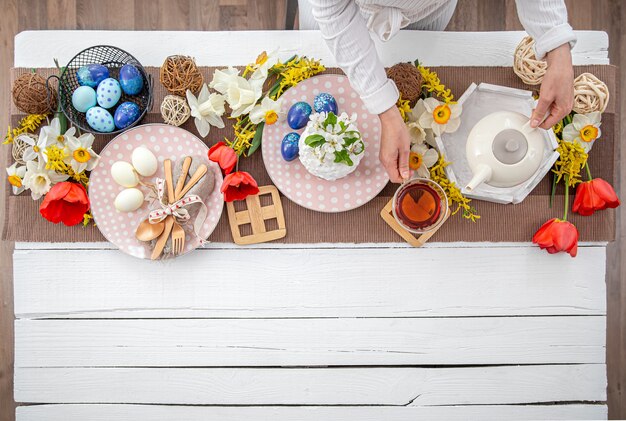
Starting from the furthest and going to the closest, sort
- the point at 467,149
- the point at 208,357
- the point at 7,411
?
1. the point at 7,411
2. the point at 208,357
3. the point at 467,149

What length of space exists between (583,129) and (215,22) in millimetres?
1119

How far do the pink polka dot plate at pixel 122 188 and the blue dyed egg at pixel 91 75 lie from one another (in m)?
0.12

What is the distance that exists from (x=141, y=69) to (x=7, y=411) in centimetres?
123

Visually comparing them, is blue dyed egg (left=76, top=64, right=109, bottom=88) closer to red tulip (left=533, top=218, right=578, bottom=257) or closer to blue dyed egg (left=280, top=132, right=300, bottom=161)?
blue dyed egg (left=280, top=132, right=300, bottom=161)

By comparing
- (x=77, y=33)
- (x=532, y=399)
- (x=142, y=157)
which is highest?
(x=77, y=33)

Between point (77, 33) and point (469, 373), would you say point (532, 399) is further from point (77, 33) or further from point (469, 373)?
point (77, 33)

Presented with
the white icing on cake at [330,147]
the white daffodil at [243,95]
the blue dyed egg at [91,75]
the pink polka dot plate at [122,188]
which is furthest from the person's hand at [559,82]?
the blue dyed egg at [91,75]

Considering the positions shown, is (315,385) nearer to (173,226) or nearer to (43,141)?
(173,226)

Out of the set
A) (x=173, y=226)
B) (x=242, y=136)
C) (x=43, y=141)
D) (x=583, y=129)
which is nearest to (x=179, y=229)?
(x=173, y=226)

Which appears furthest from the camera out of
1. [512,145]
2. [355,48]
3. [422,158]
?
[422,158]

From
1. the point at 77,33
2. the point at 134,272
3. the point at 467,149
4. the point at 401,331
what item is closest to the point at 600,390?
the point at 401,331

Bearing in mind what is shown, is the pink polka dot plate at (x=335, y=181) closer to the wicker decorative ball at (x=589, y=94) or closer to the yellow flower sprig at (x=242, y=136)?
the yellow flower sprig at (x=242, y=136)

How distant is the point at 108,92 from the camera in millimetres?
1010

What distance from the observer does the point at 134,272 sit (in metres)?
1.09
